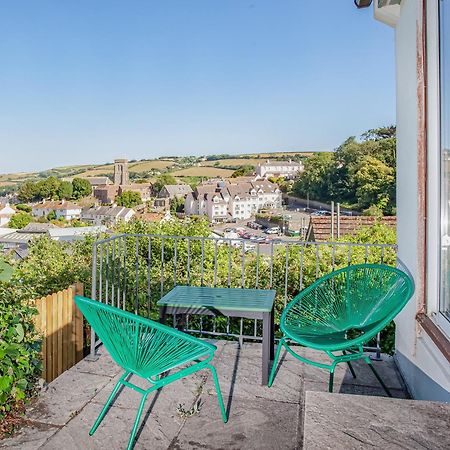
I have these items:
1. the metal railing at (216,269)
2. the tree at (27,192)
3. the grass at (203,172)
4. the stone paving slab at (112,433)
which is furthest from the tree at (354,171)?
the tree at (27,192)

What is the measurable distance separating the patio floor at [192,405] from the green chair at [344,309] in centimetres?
18

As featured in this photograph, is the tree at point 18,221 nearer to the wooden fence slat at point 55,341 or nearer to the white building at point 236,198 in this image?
the white building at point 236,198

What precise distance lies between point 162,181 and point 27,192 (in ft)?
61.0

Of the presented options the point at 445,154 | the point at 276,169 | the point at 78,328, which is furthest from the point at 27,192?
the point at 445,154

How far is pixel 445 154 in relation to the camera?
239 cm

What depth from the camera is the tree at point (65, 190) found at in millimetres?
61256

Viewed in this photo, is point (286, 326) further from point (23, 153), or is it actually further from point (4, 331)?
point (23, 153)

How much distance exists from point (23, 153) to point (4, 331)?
190 ft

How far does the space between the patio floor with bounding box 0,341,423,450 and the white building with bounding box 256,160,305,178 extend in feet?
163

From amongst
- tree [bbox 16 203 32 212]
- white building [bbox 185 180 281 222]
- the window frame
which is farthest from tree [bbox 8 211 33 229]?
the window frame

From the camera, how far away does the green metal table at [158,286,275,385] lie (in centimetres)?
282

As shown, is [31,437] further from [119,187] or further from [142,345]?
[119,187]

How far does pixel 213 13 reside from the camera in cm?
2181

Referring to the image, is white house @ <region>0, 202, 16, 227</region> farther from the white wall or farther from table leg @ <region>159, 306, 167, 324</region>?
the white wall
